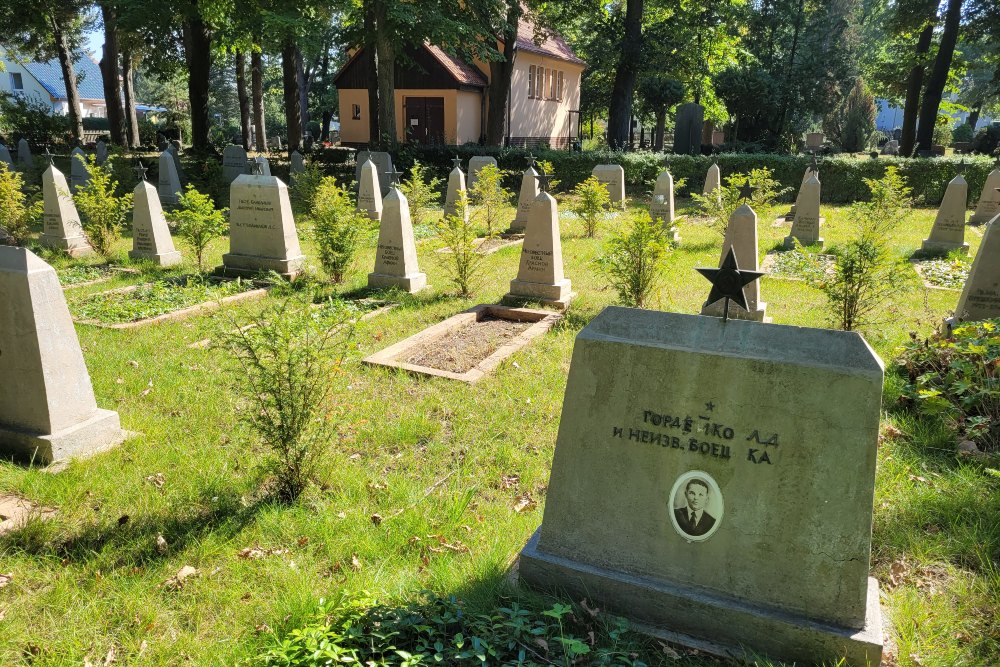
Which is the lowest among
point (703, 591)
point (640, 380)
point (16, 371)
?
point (703, 591)

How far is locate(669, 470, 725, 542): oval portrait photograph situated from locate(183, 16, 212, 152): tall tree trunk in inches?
932

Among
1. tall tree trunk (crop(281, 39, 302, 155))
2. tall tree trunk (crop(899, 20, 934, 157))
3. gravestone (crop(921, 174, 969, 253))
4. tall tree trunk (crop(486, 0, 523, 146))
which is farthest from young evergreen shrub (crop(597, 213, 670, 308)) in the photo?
tall tree trunk (crop(899, 20, 934, 157))

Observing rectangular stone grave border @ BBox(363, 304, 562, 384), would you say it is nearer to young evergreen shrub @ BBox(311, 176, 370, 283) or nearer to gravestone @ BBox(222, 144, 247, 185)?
young evergreen shrub @ BBox(311, 176, 370, 283)

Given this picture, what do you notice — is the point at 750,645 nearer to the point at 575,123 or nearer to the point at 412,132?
the point at 412,132

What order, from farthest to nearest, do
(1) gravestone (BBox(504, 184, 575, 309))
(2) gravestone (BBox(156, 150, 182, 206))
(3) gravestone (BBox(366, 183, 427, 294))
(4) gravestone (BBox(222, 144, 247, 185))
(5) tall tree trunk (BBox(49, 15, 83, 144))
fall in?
(5) tall tree trunk (BBox(49, 15, 83, 144)) < (4) gravestone (BBox(222, 144, 247, 185)) < (2) gravestone (BBox(156, 150, 182, 206)) < (3) gravestone (BBox(366, 183, 427, 294)) < (1) gravestone (BBox(504, 184, 575, 309))

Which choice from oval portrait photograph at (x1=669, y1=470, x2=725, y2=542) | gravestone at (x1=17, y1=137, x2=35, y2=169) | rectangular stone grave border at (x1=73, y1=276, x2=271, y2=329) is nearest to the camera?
oval portrait photograph at (x1=669, y1=470, x2=725, y2=542)

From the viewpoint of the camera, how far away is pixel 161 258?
34.9ft

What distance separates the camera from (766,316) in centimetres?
794

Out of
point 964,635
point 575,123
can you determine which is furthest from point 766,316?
point 575,123

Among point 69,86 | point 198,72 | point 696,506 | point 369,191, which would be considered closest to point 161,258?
point 369,191

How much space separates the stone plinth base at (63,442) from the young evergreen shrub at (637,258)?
206 inches

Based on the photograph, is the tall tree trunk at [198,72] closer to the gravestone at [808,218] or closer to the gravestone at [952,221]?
the gravestone at [808,218]

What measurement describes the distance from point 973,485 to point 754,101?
35.9m

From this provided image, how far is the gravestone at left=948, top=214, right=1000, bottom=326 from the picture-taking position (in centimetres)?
632
